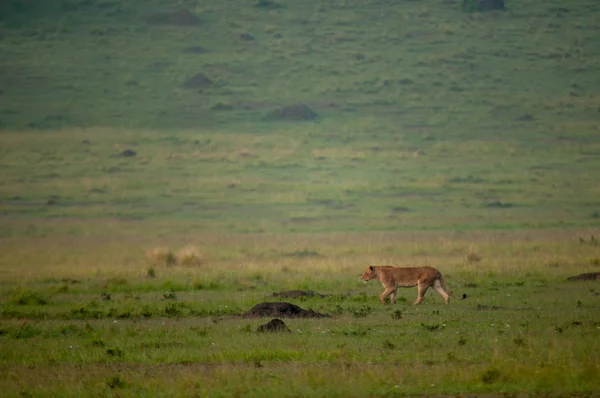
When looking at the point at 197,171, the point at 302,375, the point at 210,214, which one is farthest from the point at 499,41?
the point at 302,375

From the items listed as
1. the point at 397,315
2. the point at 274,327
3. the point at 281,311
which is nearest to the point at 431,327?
the point at 397,315

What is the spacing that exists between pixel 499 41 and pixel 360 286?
77792 millimetres

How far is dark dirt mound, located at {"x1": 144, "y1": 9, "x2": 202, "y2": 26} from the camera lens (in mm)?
112312

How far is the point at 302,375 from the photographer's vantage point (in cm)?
1430

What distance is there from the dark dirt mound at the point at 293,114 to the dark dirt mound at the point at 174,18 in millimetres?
22936

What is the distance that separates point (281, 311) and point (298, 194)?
5418cm

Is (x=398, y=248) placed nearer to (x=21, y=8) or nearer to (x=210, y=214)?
(x=210, y=214)

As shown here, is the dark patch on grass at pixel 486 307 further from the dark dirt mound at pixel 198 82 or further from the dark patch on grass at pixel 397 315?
the dark dirt mound at pixel 198 82

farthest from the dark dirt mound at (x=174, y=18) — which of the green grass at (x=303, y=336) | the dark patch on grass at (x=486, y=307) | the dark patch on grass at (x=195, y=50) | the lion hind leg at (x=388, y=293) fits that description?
the dark patch on grass at (x=486, y=307)

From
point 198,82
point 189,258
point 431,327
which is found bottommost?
point 198,82

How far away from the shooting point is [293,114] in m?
93.5

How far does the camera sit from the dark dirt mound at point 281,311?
21969 mm

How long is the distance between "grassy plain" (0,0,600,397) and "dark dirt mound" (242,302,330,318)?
71 cm

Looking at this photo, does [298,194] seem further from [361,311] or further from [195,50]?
[361,311]
